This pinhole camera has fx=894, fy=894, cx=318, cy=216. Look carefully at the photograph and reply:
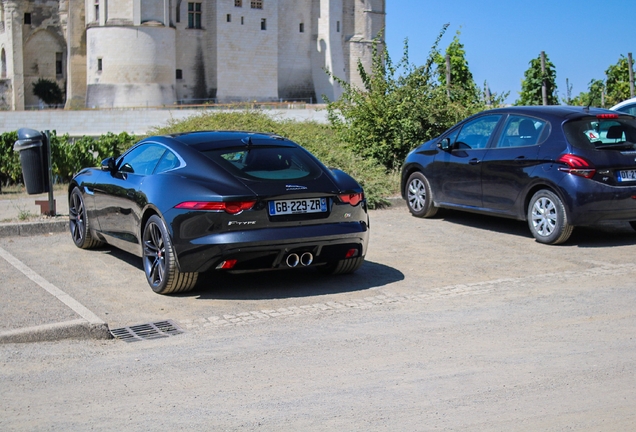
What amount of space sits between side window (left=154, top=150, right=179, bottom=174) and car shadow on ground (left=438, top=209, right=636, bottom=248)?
4838 mm

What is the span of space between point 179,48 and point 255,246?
72543 mm

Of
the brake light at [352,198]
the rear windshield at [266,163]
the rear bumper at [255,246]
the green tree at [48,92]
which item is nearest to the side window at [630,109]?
the brake light at [352,198]

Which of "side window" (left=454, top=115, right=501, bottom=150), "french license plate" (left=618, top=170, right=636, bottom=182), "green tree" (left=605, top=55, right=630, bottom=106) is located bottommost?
"french license plate" (left=618, top=170, right=636, bottom=182)

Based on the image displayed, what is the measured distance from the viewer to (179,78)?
7719cm

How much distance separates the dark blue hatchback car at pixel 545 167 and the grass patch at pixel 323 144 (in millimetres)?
2091

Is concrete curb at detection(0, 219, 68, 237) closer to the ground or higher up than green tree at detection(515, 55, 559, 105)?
closer to the ground

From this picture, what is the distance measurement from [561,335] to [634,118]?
211 inches

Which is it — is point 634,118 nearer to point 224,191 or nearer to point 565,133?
point 565,133

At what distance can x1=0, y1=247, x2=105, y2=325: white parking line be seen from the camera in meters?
7.00

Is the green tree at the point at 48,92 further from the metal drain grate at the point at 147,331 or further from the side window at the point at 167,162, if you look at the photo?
the metal drain grate at the point at 147,331

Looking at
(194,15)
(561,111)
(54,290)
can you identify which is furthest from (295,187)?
(194,15)

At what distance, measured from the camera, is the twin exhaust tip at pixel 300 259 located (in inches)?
312

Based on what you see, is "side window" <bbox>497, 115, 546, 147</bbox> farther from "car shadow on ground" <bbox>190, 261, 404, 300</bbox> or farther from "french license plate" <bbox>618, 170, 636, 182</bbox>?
"car shadow on ground" <bbox>190, 261, 404, 300</bbox>

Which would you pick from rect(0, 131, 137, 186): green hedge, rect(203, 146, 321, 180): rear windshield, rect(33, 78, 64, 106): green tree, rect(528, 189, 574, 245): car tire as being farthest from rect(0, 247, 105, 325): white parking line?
rect(33, 78, 64, 106): green tree
